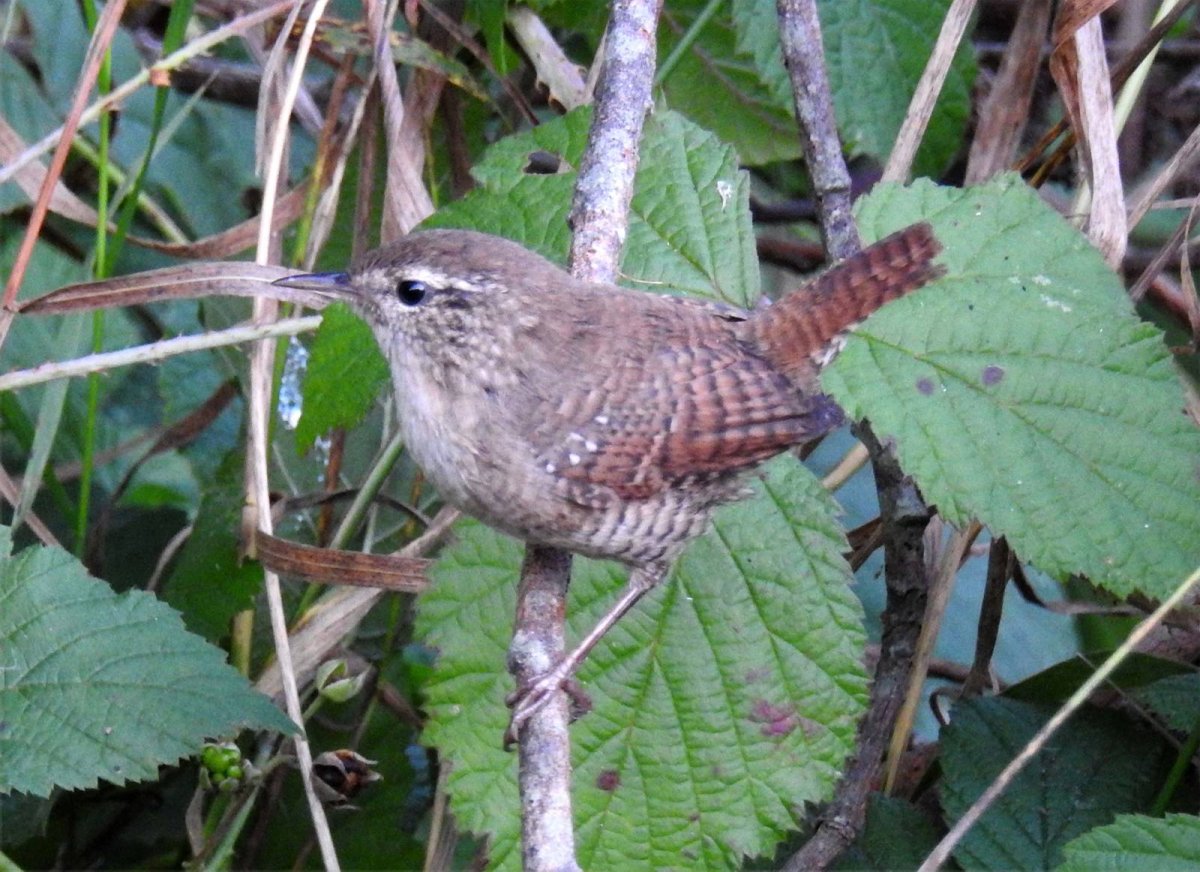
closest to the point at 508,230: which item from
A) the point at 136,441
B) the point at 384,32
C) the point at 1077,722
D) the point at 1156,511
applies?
the point at 384,32

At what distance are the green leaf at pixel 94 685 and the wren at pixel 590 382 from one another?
0.49m

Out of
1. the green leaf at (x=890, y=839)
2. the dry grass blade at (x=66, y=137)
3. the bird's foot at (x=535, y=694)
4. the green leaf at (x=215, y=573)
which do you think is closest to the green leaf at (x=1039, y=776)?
the green leaf at (x=890, y=839)

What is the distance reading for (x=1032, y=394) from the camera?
7.39 feet

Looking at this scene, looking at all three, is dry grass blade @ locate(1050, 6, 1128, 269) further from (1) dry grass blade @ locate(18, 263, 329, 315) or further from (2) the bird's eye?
(1) dry grass blade @ locate(18, 263, 329, 315)

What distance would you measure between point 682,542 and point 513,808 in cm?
53

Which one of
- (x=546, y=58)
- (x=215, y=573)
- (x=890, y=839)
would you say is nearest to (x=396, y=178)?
(x=546, y=58)

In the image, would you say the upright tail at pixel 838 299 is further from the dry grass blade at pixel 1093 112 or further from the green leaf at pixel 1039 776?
the green leaf at pixel 1039 776

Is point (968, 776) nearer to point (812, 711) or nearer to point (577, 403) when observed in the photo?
point (812, 711)

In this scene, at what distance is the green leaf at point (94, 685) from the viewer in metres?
2.03

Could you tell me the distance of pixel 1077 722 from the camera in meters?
2.56

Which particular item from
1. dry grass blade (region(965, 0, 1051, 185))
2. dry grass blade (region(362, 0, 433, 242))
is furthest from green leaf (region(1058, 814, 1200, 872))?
dry grass blade (region(362, 0, 433, 242))

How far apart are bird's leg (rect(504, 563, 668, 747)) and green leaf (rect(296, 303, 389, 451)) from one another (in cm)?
62

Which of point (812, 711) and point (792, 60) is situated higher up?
point (792, 60)

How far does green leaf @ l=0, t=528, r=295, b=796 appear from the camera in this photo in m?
2.03
